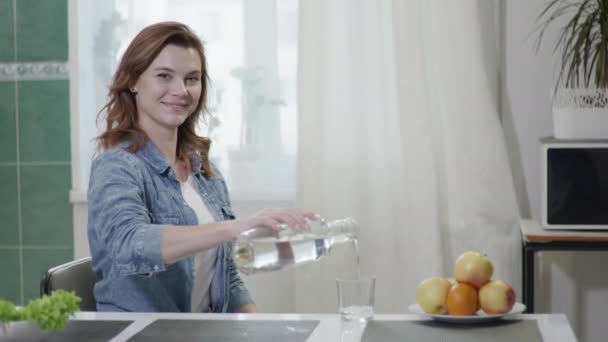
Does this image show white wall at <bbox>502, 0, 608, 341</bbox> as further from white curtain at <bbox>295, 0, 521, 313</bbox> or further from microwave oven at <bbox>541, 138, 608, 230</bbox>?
microwave oven at <bbox>541, 138, 608, 230</bbox>

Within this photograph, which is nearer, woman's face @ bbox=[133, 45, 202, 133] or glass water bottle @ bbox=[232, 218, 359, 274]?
glass water bottle @ bbox=[232, 218, 359, 274]

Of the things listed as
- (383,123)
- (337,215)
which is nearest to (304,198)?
(337,215)

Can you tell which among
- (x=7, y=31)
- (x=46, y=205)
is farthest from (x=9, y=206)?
(x=7, y=31)

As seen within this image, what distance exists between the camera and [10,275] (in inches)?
145

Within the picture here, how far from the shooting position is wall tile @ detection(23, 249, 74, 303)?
3.63 m

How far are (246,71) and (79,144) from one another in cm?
72

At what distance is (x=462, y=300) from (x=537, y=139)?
169 cm

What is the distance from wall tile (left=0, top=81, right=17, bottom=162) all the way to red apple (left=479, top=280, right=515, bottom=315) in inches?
99.2

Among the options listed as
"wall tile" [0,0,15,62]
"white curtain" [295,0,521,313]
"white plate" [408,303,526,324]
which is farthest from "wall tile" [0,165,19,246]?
"white plate" [408,303,526,324]

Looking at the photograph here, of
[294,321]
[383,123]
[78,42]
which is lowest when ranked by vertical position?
[294,321]

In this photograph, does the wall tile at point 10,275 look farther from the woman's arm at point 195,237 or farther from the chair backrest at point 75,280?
the woman's arm at point 195,237

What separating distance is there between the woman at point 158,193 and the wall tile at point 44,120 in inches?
55.5

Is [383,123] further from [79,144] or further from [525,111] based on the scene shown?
[79,144]

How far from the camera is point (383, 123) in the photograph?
3.17m
